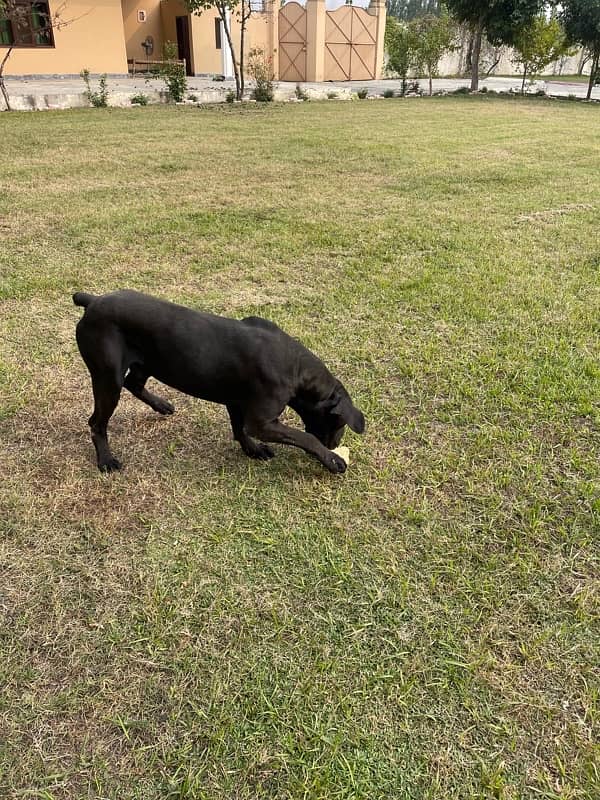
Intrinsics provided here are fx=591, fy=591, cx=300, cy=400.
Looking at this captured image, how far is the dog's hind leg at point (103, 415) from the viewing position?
2.58 m

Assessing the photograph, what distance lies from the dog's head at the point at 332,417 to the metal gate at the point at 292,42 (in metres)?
31.7

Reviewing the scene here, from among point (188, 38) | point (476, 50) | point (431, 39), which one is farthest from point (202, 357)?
point (188, 38)

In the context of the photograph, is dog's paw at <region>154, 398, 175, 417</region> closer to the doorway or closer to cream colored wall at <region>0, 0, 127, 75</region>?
cream colored wall at <region>0, 0, 127, 75</region>

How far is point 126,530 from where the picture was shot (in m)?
2.49

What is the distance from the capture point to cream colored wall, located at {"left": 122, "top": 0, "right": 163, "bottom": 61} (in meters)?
27.1

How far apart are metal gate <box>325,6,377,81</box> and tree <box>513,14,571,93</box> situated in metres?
9.44

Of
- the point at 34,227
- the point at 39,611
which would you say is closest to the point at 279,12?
the point at 34,227

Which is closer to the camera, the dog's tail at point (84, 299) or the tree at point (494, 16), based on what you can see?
the dog's tail at point (84, 299)

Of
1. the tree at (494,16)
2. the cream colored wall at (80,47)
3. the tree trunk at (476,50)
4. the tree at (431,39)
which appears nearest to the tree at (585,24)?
the tree at (494,16)

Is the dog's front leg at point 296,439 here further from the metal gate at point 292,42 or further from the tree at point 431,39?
the metal gate at point 292,42

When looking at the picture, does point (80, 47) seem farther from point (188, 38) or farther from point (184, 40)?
point (184, 40)

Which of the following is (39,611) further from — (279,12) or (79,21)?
(279,12)

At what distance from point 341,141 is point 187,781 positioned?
11903 millimetres

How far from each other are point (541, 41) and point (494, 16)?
2157 millimetres
